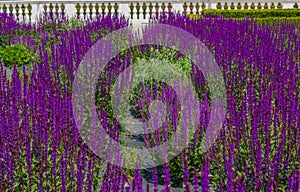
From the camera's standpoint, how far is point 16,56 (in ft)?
32.8

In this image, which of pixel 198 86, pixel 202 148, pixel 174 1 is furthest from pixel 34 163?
pixel 174 1

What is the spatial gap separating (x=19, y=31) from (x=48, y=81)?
274 inches

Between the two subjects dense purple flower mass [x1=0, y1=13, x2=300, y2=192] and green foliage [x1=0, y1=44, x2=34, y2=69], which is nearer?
dense purple flower mass [x1=0, y1=13, x2=300, y2=192]

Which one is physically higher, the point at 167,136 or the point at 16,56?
the point at 167,136

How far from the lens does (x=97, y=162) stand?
12.9 ft

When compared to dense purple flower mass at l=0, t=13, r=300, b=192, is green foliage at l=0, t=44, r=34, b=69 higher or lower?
lower

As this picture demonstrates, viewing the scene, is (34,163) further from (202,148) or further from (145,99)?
(145,99)

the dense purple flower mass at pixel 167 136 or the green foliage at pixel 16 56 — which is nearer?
the dense purple flower mass at pixel 167 136

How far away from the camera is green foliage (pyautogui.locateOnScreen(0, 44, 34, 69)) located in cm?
996

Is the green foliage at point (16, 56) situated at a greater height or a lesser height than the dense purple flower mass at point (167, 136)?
lesser

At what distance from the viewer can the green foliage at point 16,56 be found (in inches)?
392

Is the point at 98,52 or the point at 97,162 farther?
Result: the point at 98,52

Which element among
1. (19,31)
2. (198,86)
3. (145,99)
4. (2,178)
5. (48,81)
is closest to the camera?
(2,178)

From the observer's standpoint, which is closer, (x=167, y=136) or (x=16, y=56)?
(x=167, y=136)
